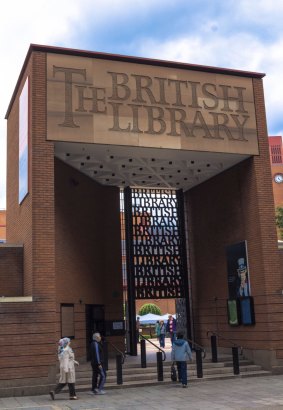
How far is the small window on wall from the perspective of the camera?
15.9 m

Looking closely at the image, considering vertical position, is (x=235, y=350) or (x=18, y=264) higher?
(x=18, y=264)

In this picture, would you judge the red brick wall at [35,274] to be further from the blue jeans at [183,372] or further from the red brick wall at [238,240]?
the red brick wall at [238,240]

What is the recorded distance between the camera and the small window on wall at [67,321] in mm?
15938

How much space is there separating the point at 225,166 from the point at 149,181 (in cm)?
362

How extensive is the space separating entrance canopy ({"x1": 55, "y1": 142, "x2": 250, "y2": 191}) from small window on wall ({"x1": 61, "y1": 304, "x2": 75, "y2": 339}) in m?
4.76

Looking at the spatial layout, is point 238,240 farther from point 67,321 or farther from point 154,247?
point 67,321

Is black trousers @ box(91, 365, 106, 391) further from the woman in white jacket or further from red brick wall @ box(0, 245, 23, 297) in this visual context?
red brick wall @ box(0, 245, 23, 297)

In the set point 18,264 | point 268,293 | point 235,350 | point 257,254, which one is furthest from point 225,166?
point 18,264

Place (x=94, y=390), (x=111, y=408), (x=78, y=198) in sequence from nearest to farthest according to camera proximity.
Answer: (x=111, y=408) → (x=94, y=390) → (x=78, y=198)

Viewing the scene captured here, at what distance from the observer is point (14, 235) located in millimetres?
16922

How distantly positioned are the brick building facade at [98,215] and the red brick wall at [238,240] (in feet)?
0.12

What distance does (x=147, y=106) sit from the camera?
52.0 feet

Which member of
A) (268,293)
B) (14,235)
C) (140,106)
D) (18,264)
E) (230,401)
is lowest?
(230,401)

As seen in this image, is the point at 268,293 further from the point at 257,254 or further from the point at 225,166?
the point at 225,166
